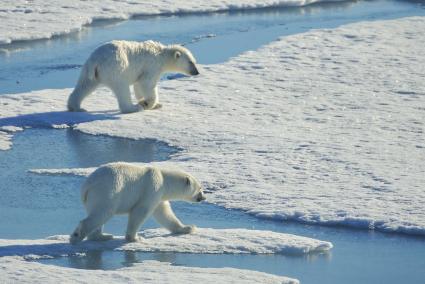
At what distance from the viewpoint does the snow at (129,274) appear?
774 centimetres

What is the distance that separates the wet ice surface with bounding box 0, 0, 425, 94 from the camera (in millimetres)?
16141

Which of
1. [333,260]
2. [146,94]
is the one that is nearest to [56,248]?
→ [333,260]

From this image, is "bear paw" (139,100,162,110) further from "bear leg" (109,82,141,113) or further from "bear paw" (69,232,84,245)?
"bear paw" (69,232,84,245)

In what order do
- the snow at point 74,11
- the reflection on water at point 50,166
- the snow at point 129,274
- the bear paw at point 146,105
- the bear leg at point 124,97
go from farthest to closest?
the snow at point 74,11 < the bear paw at point 146,105 < the bear leg at point 124,97 < the reflection on water at point 50,166 < the snow at point 129,274

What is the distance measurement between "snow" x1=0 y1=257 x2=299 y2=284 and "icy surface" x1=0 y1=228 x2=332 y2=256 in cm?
33

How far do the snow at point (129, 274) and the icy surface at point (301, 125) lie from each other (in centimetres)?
175

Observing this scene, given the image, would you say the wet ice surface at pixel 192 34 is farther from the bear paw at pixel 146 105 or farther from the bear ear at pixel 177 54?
the bear ear at pixel 177 54

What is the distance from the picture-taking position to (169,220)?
914cm

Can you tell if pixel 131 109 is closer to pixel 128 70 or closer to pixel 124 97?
pixel 124 97

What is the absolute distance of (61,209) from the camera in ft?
32.5

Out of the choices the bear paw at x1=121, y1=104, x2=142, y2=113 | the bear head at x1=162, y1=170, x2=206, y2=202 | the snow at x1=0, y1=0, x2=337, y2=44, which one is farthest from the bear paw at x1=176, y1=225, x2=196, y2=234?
the snow at x1=0, y1=0, x2=337, y2=44

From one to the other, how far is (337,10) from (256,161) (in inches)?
455

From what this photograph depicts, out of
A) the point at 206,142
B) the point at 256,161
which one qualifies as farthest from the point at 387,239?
the point at 206,142

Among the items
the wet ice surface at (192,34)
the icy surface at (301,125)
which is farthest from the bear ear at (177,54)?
the wet ice surface at (192,34)
